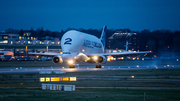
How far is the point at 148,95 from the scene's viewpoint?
730 inches

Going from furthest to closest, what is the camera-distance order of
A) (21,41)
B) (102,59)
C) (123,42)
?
(21,41), (123,42), (102,59)

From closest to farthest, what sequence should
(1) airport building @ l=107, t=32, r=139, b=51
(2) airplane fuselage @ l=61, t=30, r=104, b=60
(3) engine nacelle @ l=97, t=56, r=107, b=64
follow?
(2) airplane fuselage @ l=61, t=30, r=104, b=60
(3) engine nacelle @ l=97, t=56, r=107, b=64
(1) airport building @ l=107, t=32, r=139, b=51

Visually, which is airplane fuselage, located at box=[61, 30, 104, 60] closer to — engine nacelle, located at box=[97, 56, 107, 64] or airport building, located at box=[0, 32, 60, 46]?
engine nacelle, located at box=[97, 56, 107, 64]

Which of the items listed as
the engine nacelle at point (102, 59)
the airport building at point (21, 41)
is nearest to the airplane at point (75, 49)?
the engine nacelle at point (102, 59)

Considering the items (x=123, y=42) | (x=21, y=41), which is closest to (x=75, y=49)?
(x=123, y=42)

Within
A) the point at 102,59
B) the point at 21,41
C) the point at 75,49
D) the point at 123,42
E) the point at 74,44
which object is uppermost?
the point at 21,41

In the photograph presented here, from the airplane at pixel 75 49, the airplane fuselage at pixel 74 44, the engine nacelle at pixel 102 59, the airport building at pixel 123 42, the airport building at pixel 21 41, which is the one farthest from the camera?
the airport building at pixel 21 41

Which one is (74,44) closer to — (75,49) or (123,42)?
(75,49)

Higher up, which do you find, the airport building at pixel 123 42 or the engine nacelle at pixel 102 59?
the airport building at pixel 123 42

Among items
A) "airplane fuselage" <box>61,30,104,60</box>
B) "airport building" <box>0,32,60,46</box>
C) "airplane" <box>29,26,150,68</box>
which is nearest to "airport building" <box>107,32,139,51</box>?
"airport building" <box>0,32,60,46</box>

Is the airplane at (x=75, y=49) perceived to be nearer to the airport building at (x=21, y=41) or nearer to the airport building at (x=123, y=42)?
the airport building at (x=123, y=42)

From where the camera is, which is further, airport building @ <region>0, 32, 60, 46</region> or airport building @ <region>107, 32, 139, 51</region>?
airport building @ <region>0, 32, 60, 46</region>

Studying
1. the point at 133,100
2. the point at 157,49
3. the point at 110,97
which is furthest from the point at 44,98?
the point at 157,49

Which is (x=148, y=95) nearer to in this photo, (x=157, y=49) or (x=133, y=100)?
(x=133, y=100)
